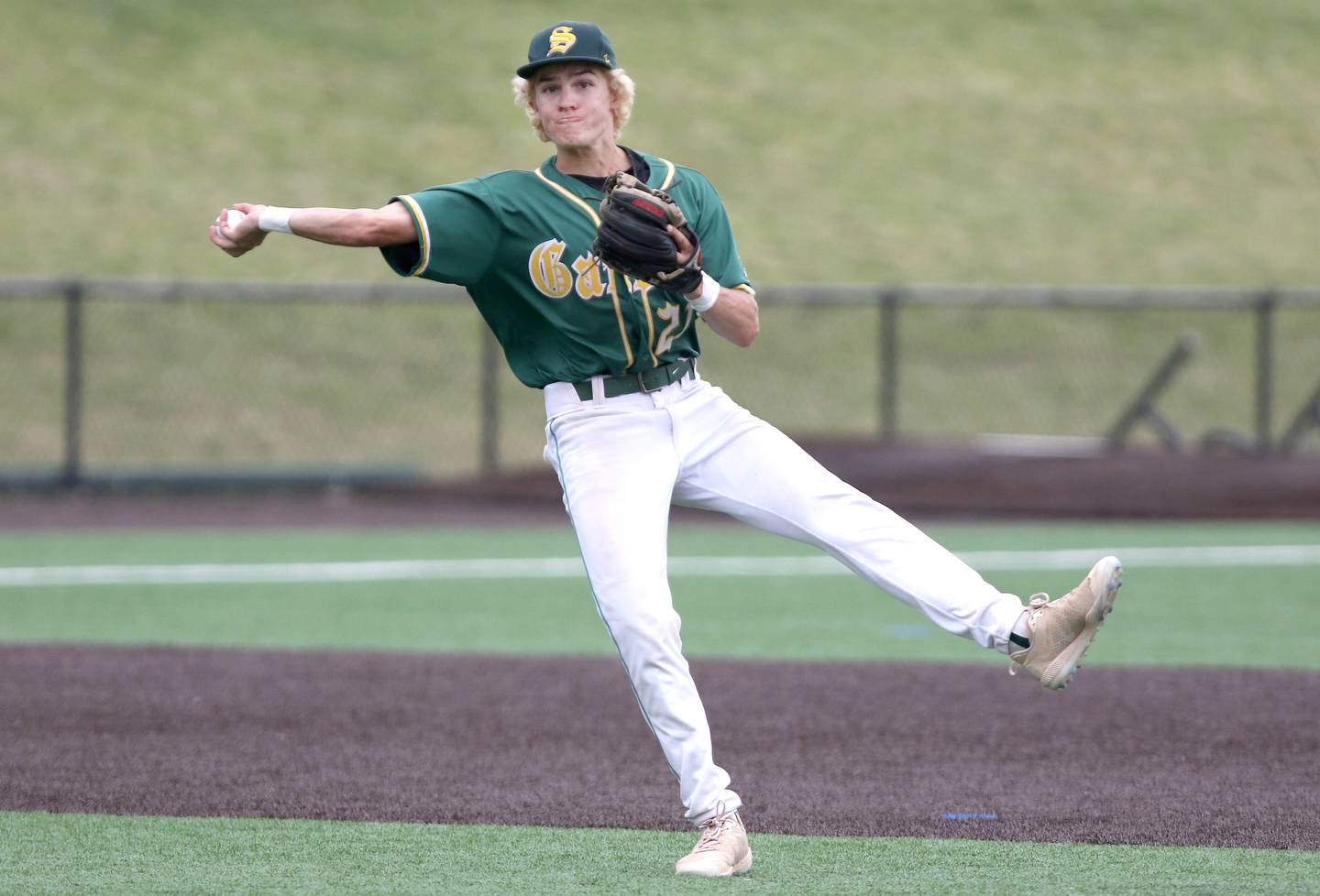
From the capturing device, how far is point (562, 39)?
19.0 ft

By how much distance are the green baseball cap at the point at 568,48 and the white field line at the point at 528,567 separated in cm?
774

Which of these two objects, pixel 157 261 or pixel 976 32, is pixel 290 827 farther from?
pixel 976 32

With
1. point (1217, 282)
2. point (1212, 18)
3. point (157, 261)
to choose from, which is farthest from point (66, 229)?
point (1212, 18)

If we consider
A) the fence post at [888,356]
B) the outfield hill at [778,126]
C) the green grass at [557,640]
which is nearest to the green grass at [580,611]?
the green grass at [557,640]

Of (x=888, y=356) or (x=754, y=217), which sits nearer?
(x=888, y=356)

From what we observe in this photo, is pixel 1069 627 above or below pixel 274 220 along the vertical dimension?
below

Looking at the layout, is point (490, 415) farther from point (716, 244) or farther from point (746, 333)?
point (746, 333)

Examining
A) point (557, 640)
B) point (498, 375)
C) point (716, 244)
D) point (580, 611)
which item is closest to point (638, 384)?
point (716, 244)

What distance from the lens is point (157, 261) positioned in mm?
31953

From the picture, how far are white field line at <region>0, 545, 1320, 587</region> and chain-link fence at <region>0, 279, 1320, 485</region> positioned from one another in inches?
244

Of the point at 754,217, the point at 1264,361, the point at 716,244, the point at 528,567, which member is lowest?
the point at 528,567

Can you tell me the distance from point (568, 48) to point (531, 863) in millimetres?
2326

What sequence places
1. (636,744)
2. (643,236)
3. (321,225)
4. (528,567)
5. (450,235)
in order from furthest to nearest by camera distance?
(528,567), (636,744), (450,235), (321,225), (643,236)

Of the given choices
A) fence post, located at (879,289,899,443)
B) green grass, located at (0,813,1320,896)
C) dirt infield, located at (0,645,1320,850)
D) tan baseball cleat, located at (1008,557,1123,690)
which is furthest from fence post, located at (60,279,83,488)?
tan baseball cleat, located at (1008,557,1123,690)
